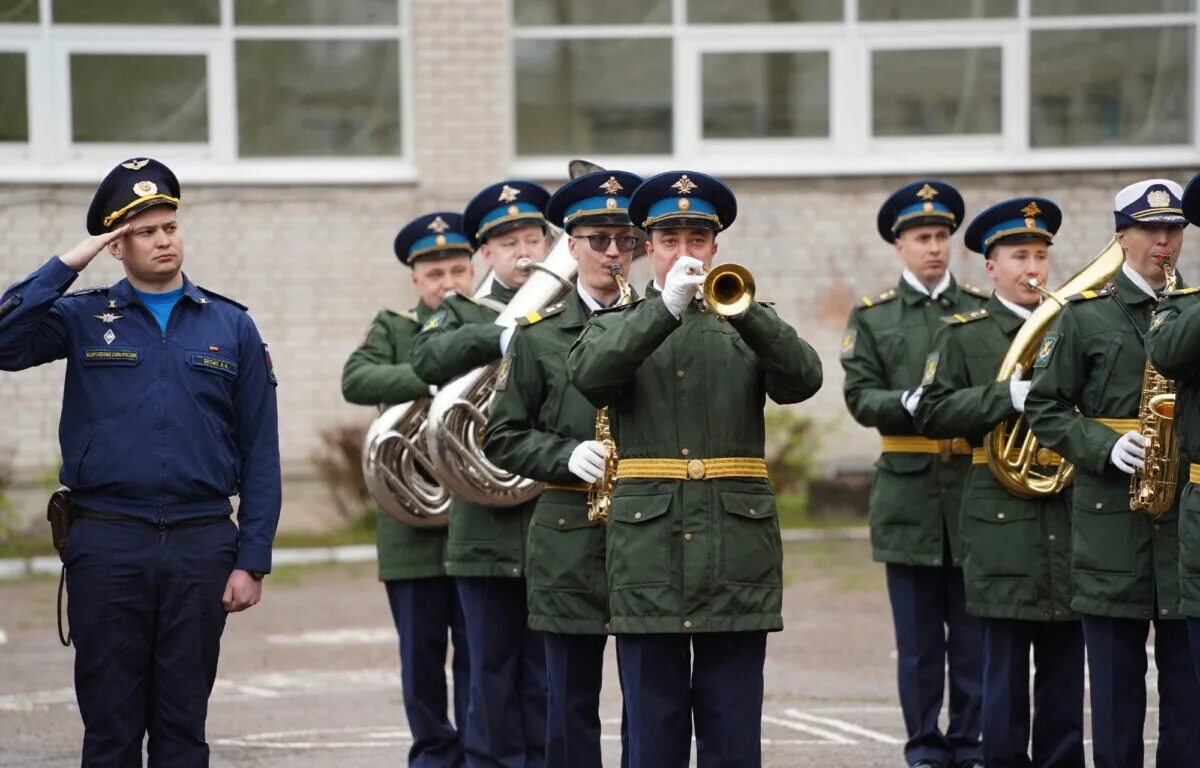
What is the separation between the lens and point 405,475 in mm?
8812

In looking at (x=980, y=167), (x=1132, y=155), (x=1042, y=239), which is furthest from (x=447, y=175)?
(x=1042, y=239)

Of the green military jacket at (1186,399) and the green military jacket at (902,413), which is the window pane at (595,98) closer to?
the green military jacket at (902,413)

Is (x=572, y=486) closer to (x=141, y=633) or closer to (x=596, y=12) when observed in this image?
(x=141, y=633)

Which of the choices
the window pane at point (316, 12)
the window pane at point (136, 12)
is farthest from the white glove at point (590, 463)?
the window pane at point (136, 12)

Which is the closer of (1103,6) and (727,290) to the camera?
(727,290)

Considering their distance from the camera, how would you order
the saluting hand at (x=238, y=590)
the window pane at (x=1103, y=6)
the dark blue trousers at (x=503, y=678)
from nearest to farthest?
the saluting hand at (x=238, y=590), the dark blue trousers at (x=503, y=678), the window pane at (x=1103, y=6)

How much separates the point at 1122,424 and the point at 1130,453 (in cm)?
23

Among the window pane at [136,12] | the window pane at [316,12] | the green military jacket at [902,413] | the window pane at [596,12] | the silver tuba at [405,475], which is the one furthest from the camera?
the window pane at [596,12]

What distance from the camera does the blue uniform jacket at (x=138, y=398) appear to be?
636cm

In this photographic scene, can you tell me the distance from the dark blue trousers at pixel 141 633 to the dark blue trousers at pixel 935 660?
11.3 ft

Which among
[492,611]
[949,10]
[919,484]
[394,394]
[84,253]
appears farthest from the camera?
[949,10]

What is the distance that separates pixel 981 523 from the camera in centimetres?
812

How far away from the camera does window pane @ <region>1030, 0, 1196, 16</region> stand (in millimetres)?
19422

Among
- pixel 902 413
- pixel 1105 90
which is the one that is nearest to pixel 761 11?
pixel 1105 90
